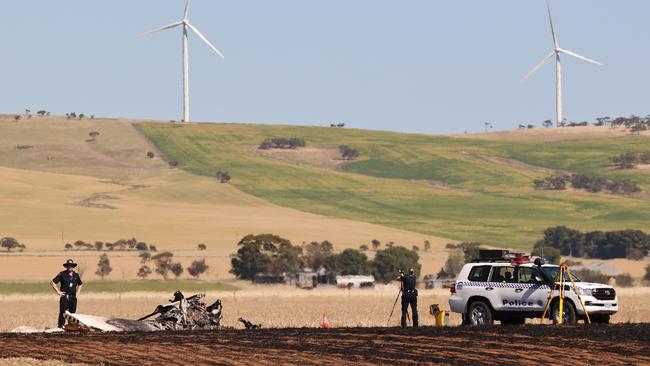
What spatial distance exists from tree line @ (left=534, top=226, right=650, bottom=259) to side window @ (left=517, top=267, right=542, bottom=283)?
97443 mm

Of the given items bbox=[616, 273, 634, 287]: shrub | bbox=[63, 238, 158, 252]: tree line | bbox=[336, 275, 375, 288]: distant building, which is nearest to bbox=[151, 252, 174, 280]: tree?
bbox=[63, 238, 158, 252]: tree line

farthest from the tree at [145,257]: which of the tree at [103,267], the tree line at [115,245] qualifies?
the tree line at [115,245]

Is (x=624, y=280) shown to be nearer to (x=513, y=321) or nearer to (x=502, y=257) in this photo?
(x=513, y=321)

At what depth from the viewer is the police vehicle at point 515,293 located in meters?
41.7

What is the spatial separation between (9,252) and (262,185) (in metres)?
54.3

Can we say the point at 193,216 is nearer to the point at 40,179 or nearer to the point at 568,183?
the point at 40,179

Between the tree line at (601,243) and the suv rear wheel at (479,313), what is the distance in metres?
97.0

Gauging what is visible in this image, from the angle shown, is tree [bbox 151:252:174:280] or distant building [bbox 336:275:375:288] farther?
tree [bbox 151:252:174:280]

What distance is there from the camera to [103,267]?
122188 millimetres

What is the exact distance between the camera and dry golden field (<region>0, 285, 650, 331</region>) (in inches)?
2015

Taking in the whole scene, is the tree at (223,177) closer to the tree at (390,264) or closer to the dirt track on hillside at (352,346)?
the tree at (390,264)

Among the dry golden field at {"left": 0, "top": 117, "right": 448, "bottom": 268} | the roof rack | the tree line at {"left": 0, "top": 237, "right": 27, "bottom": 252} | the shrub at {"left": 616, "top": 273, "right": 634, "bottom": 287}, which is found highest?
the dry golden field at {"left": 0, "top": 117, "right": 448, "bottom": 268}

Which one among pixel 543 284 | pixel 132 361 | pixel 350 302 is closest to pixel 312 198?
pixel 350 302

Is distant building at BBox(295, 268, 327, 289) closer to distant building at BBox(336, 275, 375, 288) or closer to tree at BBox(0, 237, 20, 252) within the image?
distant building at BBox(336, 275, 375, 288)
